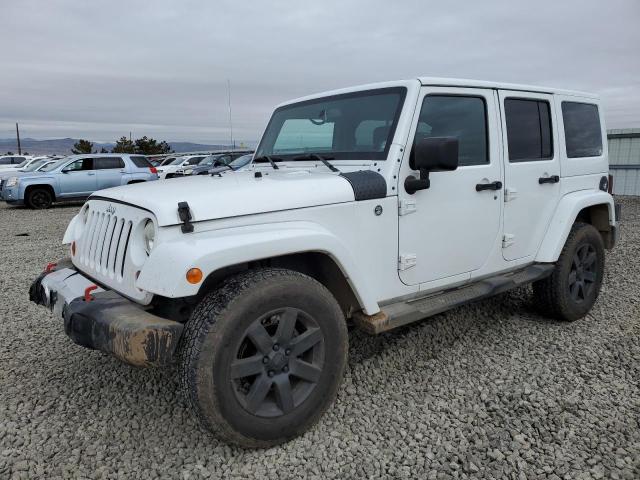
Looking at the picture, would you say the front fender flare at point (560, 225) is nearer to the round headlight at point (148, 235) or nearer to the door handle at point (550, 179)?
the door handle at point (550, 179)

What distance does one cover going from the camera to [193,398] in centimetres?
225

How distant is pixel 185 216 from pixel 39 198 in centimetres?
1447

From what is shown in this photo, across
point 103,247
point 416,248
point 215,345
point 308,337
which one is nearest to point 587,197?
point 416,248

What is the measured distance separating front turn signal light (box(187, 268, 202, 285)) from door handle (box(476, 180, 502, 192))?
207 centimetres

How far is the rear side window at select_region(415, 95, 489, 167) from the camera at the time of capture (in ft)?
10.3

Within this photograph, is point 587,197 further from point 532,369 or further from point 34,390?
point 34,390

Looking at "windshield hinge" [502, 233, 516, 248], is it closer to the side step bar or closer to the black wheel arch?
the side step bar

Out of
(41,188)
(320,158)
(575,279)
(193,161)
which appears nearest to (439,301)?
(320,158)

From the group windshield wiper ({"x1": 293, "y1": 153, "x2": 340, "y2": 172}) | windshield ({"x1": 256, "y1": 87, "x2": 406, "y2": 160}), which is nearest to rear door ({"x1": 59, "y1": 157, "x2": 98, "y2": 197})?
windshield ({"x1": 256, "y1": 87, "x2": 406, "y2": 160})

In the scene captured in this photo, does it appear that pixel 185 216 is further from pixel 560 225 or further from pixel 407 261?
pixel 560 225

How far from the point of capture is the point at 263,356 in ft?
7.91

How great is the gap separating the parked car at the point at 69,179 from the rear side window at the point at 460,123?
12.4 m

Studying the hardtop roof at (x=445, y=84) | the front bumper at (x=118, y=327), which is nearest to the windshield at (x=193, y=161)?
the hardtop roof at (x=445, y=84)

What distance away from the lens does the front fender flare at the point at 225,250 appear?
7.08 ft
